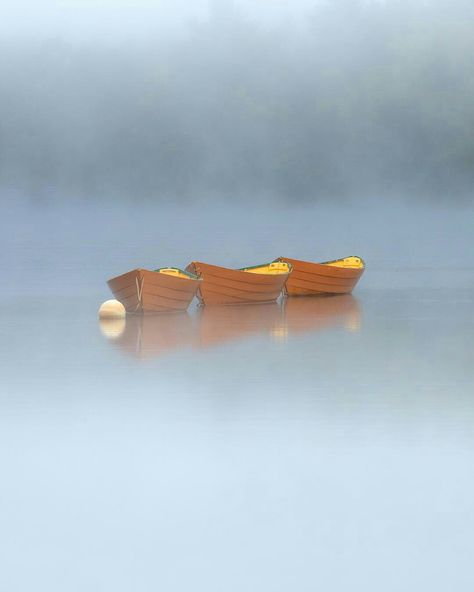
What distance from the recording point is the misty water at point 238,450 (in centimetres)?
918

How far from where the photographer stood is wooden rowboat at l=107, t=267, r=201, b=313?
90.1 feet

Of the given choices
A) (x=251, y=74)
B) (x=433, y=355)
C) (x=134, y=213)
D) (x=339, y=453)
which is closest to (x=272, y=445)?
(x=339, y=453)

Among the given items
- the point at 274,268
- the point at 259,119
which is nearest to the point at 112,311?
the point at 274,268

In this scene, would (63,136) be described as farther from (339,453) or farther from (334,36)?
(339,453)

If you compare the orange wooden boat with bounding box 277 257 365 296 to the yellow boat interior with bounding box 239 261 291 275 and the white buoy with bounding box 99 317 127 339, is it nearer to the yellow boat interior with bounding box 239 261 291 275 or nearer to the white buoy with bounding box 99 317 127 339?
the yellow boat interior with bounding box 239 261 291 275

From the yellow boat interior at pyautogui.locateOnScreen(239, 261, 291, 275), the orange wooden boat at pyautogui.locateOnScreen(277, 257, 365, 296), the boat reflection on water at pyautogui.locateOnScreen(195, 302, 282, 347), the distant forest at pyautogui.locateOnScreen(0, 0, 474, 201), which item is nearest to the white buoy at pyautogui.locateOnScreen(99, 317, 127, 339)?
the boat reflection on water at pyautogui.locateOnScreen(195, 302, 282, 347)

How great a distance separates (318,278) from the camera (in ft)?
114

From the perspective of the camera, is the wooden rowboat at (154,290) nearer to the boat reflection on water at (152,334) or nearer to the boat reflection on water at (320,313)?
the boat reflection on water at (152,334)

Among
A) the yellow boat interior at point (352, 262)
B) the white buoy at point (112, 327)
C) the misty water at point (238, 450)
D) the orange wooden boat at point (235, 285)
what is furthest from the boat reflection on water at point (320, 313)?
the white buoy at point (112, 327)

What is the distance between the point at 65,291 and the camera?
38.1 metres

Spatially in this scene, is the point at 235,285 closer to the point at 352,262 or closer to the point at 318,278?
the point at 318,278

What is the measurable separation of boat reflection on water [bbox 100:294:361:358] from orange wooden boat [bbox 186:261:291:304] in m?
0.23

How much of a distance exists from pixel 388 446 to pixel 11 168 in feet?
499

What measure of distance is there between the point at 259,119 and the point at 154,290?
132 meters
